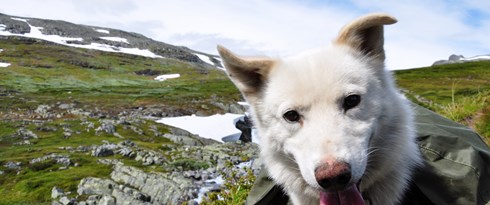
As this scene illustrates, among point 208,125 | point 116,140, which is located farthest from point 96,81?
point 116,140

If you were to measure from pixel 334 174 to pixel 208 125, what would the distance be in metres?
51.4

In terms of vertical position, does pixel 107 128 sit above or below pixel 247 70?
below

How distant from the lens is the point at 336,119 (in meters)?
4.27

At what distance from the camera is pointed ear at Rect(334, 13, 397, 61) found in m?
4.68

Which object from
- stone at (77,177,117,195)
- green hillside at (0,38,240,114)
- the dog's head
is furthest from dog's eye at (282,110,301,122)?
green hillside at (0,38,240,114)

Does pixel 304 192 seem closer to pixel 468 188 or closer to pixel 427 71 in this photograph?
pixel 468 188

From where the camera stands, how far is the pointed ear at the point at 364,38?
4.68m

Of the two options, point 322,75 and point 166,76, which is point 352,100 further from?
point 166,76

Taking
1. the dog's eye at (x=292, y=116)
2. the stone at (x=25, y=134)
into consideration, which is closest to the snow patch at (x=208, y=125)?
the stone at (x=25, y=134)

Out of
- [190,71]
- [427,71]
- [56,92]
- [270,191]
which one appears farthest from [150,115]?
[190,71]

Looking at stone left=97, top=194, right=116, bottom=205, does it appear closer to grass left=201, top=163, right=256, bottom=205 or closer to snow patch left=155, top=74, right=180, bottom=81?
grass left=201, top=163, right=256, bottom=205

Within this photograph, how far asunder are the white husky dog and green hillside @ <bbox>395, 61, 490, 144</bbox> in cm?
588

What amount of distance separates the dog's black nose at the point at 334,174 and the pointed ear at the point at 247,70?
164cm

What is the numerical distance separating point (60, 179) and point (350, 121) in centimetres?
2703
